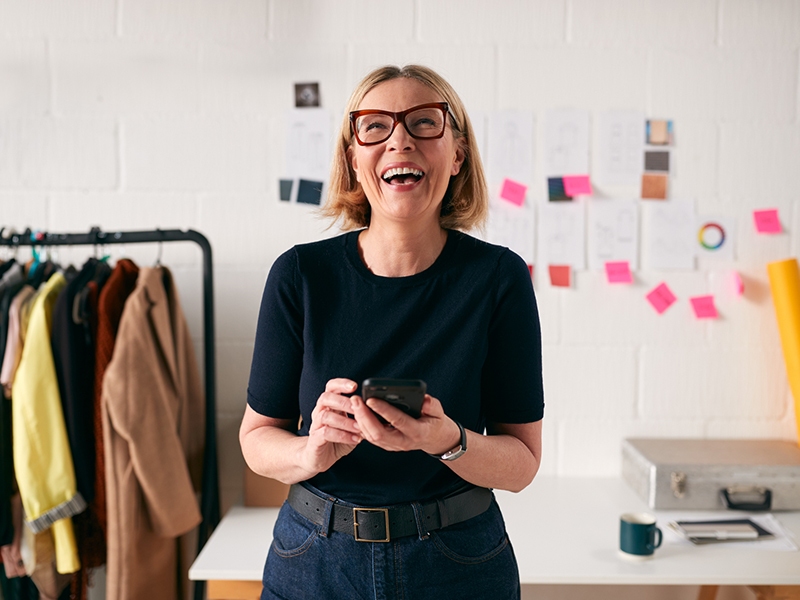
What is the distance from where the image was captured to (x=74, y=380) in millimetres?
1634

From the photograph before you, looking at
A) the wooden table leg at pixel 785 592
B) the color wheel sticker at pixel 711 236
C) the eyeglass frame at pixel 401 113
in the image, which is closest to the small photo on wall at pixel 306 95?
the eyeglass frame at pixel 401 113

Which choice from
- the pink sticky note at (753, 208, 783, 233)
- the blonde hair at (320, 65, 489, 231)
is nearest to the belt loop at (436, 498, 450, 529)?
the blonde hair at (320, 65, 489, 231)

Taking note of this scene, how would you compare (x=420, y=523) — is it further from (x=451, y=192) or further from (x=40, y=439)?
(x=40, y=439)

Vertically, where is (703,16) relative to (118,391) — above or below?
above

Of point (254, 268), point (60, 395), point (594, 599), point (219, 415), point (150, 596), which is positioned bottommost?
point (594, 599)

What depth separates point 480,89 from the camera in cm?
201

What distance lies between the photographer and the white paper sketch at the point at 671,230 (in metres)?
2.03

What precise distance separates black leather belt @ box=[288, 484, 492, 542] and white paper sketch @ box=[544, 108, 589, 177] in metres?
1.33

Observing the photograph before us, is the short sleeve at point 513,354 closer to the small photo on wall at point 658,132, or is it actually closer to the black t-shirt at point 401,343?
the black t-shirt at point 401,343

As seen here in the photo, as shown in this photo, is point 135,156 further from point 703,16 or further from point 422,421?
point 703,16

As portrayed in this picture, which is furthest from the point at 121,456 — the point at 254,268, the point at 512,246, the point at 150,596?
the point at 512,246

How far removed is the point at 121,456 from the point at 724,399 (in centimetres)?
186

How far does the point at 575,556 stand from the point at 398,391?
992 millimetres

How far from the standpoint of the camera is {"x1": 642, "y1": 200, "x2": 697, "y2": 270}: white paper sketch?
203cm
